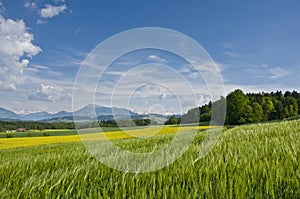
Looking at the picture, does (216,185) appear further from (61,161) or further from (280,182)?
(61,161)

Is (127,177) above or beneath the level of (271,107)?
beneath

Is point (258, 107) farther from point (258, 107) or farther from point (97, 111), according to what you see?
point (97, 111)

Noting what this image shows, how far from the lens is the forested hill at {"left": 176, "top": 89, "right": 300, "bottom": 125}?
7556 cm

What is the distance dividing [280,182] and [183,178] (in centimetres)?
80

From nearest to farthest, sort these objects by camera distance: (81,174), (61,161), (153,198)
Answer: (153,198) < (81,174) < (61,161)

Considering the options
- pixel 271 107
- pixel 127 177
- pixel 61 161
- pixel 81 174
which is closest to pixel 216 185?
pixel 127 177

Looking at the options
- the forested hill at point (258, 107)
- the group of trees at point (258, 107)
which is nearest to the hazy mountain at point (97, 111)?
the forested hill at point (258, 107)

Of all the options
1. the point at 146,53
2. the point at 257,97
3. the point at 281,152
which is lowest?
the point at 281,152

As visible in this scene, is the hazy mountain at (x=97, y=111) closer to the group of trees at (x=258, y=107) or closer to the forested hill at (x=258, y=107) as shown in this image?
the forested hill at (x=258, y=107)

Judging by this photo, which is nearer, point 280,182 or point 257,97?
point 280,182

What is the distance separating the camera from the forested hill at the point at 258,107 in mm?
75562

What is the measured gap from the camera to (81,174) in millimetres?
2857

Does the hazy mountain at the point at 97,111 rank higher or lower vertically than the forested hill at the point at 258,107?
lower

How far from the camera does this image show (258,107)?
272 ft
